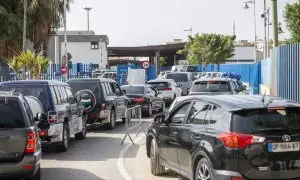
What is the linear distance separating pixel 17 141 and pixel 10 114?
1.59ft

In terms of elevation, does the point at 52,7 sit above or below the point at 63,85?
above

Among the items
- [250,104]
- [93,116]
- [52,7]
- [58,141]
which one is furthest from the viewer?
[52,7]

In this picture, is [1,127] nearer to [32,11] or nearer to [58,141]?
[58,141]

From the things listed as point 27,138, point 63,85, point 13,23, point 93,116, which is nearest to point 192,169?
point 27,138

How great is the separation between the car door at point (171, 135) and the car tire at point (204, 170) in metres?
1.00

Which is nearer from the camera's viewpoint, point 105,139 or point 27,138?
point 27,138

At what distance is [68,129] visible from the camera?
14.1 metres

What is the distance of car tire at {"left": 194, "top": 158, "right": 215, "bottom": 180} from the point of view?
738 centimetres

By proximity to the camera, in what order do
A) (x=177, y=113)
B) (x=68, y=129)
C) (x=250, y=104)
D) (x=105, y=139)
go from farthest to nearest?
(x=105, y=139) < (x=68, y=129) < (x=177, y=113) < (x=250, y=104)

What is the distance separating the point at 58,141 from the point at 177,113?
4.65 metres

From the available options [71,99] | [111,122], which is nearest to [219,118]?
[71,99]

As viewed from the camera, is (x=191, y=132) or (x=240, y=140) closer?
(x=240, y=140)

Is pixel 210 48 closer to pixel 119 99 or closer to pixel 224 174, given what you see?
pixel 119 99

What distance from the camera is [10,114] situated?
847 cm
